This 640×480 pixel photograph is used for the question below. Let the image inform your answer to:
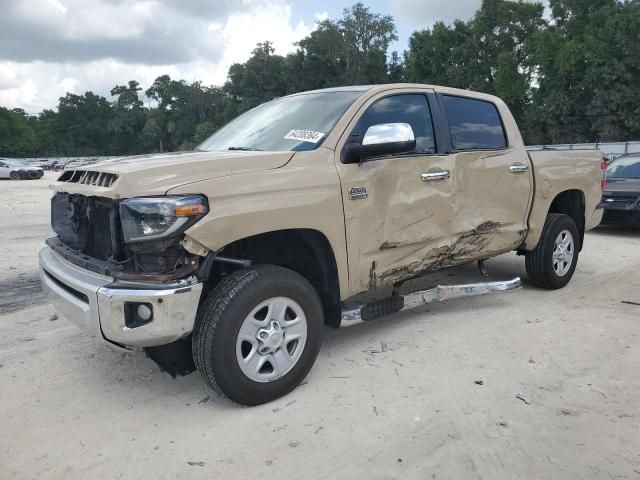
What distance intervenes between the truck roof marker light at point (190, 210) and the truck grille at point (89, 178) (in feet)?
1.50

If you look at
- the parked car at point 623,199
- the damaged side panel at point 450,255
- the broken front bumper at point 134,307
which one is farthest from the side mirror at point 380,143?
the parked car at point 623,199

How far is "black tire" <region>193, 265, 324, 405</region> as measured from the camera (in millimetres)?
2982

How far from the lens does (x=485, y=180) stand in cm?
461

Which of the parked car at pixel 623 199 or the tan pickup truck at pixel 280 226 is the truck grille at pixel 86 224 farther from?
the parked car at pixel 623 199

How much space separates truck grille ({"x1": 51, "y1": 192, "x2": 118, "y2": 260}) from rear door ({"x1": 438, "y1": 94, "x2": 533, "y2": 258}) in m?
2.62

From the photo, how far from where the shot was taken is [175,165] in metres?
3.05

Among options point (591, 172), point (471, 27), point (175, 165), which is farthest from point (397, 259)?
point (471, 27)

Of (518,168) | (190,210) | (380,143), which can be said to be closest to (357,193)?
(380,143)

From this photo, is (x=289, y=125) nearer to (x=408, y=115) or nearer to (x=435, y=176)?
(x=408, y=115)

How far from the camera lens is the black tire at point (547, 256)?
17.7 feet

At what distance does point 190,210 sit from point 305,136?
1.20 metres

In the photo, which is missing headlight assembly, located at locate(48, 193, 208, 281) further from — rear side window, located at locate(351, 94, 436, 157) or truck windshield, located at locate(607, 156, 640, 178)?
truck windshield, located at locate(607, 156, 640, 178)

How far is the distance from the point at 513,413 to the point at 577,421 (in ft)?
1.13

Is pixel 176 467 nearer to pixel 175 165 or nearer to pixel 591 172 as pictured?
pixel 175 165
